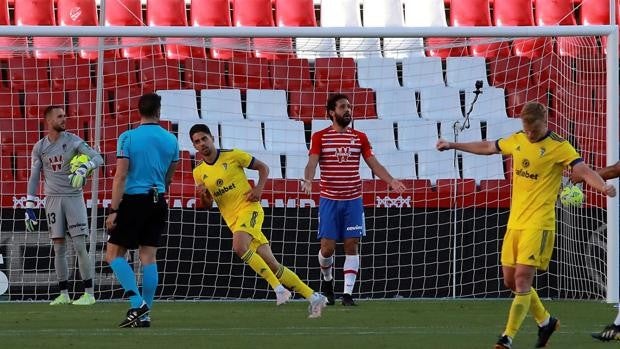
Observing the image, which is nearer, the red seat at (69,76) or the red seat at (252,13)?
the red seat at (69,76)

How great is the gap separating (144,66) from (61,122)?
3.66 metres

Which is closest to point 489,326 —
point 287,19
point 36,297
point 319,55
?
point 36,297

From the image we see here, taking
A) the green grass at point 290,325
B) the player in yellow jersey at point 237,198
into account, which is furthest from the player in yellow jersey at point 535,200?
the player in yellow jersey at point 237,198

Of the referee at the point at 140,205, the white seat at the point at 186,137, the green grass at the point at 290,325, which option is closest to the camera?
the green grass at the point at 290,325

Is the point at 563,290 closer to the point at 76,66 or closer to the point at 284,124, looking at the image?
the point at 284,124

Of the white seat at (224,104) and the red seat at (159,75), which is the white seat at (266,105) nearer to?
the white seat at (224,104)

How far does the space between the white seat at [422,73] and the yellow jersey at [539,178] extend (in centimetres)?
818

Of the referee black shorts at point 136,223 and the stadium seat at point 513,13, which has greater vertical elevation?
the stadium seat at point 513,13

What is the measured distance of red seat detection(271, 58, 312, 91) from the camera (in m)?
17.0

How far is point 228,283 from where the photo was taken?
576 inches

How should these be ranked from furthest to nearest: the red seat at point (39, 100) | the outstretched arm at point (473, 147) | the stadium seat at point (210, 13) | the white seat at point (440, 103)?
the stadium seat at point (210, 13), the white seat at point (440, 103), the red seat at point (39, 100), the outstretched arm at point (473, 147)

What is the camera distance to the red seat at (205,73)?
16.8 metres

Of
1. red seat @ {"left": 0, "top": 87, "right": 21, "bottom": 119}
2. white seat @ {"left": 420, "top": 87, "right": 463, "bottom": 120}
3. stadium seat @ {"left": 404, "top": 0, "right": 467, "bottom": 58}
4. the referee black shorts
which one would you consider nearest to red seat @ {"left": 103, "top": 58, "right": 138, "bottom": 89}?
red seat @ {"left": 0, "top": 87, "right": 21, "bottom": 119}

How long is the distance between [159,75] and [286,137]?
1784mm
